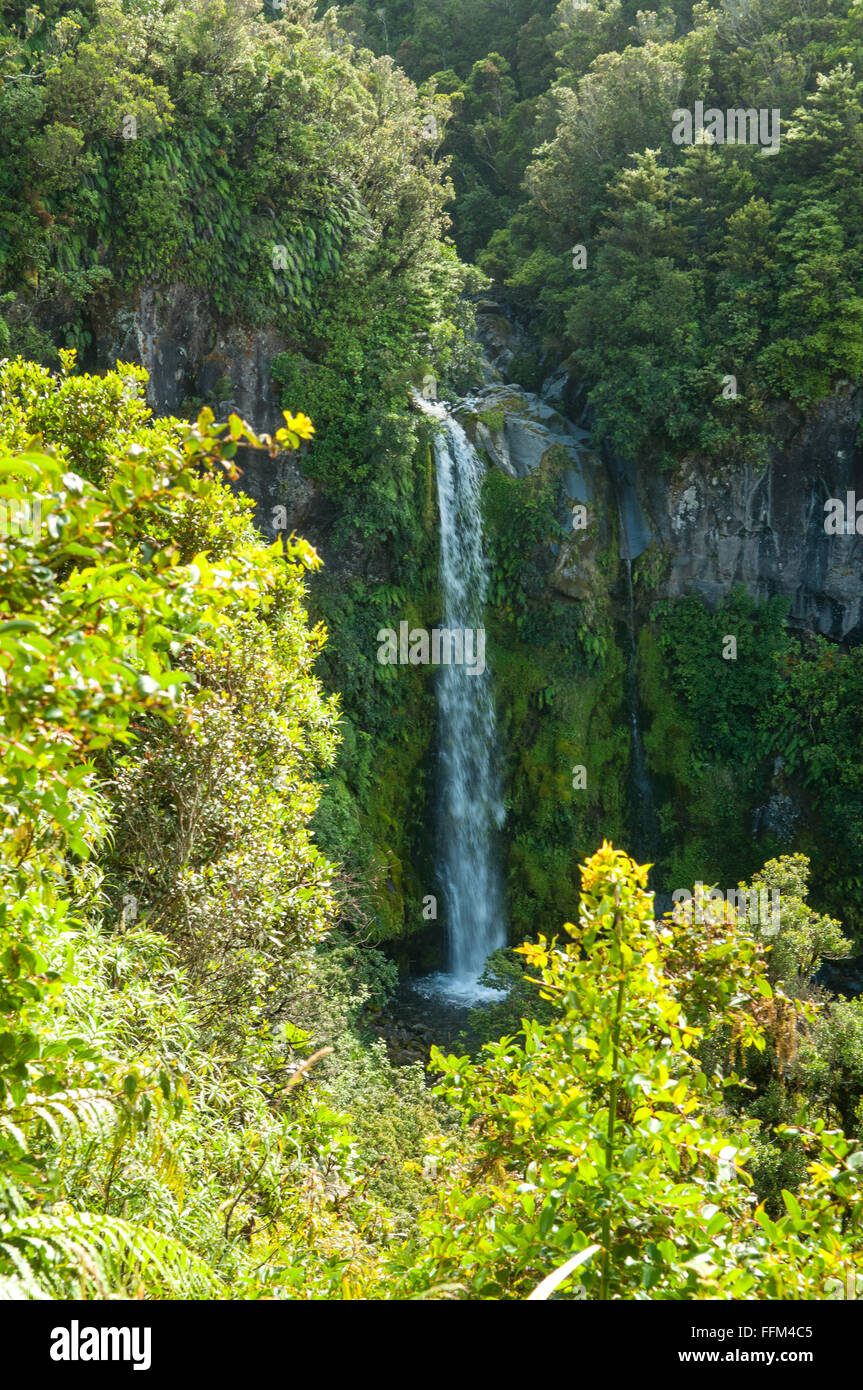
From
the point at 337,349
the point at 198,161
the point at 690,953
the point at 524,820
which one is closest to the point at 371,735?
the point at 524,820

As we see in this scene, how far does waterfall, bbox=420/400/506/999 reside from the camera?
1678cm

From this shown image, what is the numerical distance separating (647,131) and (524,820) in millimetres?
14358

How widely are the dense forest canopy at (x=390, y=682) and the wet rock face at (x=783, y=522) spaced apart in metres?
0.44

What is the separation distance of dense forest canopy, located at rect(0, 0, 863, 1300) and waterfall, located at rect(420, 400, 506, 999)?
43cm

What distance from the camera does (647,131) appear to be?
19234mm

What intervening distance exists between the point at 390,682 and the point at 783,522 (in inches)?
321

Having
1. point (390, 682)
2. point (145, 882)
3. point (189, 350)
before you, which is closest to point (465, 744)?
point (390, 682)

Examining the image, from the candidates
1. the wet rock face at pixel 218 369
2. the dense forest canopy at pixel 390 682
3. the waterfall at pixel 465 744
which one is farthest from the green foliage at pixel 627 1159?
the waterfall at pixel 465 744

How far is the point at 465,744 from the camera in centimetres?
1711

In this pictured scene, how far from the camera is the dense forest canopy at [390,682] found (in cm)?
228

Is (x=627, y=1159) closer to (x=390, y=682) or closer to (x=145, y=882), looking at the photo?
(x=145, y=882)

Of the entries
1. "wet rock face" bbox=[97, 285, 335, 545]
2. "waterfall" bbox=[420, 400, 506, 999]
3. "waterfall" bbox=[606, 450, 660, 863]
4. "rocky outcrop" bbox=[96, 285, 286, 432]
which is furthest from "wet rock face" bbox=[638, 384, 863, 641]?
"rocky outcrop" bbox=[96, 285, 286, 432]
